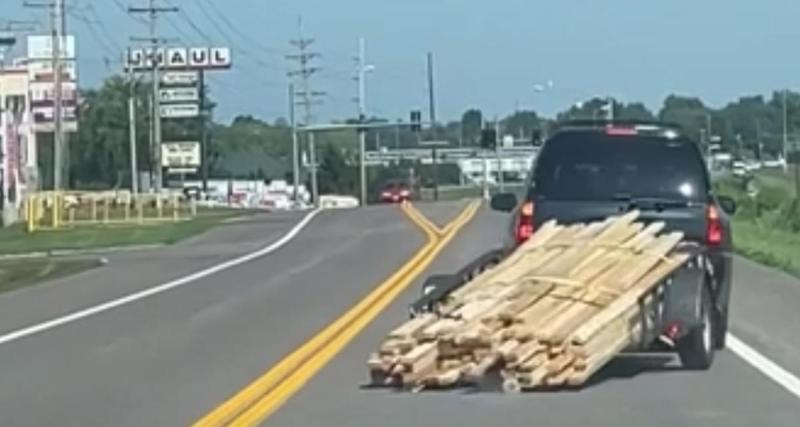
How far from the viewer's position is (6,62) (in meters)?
136

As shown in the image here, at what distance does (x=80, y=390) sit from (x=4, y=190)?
85576mm

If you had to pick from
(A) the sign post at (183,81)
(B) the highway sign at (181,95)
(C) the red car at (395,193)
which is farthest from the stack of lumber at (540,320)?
(B) the highway sign at (181,95)

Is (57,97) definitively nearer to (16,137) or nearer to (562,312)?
(16,137)

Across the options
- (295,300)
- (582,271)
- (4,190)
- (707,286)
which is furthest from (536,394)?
(4,190)

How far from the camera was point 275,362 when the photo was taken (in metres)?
18.3

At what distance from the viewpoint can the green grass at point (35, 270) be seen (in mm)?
36375

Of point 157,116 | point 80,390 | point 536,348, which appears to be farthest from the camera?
point 157,116

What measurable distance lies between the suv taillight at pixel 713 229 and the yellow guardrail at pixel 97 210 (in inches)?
2038

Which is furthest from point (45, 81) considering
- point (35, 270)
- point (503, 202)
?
point (503, 202)

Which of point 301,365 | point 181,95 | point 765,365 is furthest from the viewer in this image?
point 181,95

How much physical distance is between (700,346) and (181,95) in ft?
397

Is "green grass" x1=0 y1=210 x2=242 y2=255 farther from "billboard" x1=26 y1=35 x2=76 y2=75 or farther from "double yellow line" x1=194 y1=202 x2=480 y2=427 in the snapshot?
"billboard" x1=26 y1=35 x2=76 y2=75

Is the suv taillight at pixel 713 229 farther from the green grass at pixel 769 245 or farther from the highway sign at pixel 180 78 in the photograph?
the highway sign at pixel 180 78

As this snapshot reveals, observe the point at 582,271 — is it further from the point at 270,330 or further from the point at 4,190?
the point at 4,190
